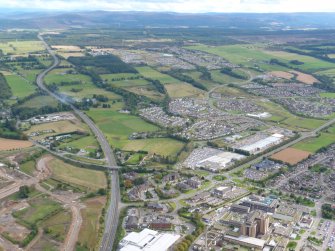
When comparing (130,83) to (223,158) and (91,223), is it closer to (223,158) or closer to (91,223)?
(223,158)

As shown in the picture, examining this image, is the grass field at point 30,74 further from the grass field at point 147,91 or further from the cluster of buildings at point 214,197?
the cluster of buildings at point 214,197

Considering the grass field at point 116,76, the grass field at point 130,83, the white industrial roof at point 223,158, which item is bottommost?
the white industrial roof at point 223,158

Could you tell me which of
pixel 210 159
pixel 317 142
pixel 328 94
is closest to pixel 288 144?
pixel 317 142

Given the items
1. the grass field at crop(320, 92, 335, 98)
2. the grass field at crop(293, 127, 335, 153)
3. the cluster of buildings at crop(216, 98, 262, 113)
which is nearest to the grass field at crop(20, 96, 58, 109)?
the cluster of buildings at crop(216, 98, 262, 113)

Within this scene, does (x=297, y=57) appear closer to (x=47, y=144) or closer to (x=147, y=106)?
(x=147, y=106)

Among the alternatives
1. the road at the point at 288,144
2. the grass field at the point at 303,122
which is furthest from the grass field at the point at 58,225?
the grass field at the point at 303,122

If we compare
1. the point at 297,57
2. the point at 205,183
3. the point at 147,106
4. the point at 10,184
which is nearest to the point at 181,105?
the point at 147,106

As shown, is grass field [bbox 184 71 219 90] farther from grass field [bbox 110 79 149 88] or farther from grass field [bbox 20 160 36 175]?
grass field [bbox 20 160 36 175]
